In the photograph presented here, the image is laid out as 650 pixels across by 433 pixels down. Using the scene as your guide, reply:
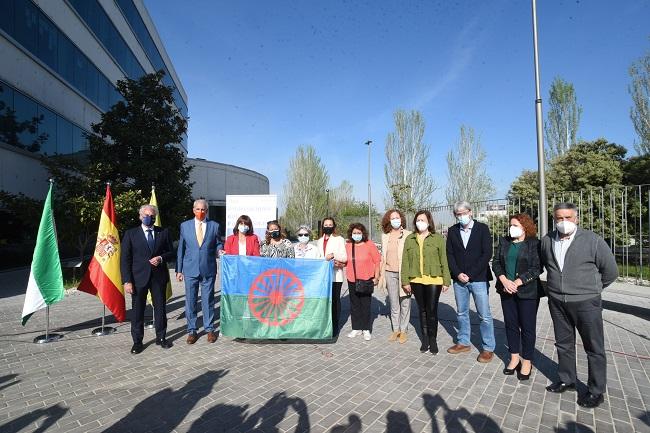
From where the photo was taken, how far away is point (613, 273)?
11.7ft

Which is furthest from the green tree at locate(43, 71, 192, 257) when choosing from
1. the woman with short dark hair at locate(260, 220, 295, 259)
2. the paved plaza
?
the woman with short dark hair at locate(260, 220, 295, 259)

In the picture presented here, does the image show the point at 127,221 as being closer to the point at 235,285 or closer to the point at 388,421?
the point at 235,285

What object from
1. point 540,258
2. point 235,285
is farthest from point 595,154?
point 235,285

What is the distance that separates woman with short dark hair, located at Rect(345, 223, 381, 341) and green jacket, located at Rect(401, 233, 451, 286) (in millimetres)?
578


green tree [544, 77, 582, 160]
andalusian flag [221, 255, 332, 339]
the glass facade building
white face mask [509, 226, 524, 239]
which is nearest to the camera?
white face mask [509, 226, 524, 239]

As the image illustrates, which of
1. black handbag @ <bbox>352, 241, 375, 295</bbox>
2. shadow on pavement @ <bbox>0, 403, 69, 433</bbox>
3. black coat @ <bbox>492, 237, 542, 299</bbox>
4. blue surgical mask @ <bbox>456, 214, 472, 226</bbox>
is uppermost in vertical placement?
blue surgical mask @ <bbox>456, 214, 472, 226</bbox>

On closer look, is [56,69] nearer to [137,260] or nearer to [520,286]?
[137,260]

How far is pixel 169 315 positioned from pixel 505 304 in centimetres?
638

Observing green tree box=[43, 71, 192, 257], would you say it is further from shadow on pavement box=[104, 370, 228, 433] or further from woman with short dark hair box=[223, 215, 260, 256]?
shadow on pavement box=[104, 370, 228, 433]

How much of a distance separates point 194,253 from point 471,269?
4.08m

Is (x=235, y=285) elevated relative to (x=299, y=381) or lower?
elevated

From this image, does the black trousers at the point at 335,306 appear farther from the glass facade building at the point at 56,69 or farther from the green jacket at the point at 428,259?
the glass facade building at the point at 56,69

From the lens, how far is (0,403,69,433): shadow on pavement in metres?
3.15

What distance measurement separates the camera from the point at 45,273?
586 cm
